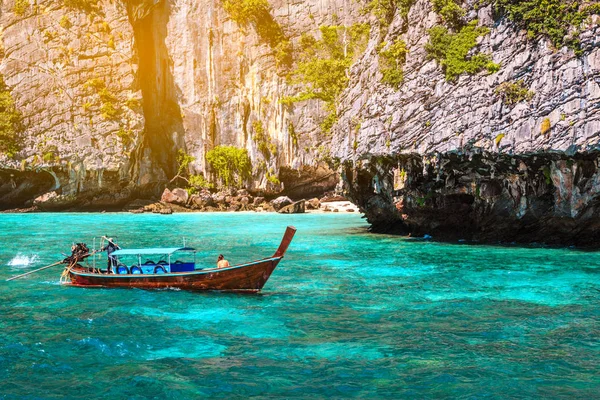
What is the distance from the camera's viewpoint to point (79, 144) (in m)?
70.6

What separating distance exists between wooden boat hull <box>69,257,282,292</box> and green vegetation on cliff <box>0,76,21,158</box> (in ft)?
183

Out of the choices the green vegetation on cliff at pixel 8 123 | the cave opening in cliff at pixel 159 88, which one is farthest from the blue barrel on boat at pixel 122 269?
the cave opening in cliff at pixel 159 88

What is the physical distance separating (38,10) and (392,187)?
5916cm

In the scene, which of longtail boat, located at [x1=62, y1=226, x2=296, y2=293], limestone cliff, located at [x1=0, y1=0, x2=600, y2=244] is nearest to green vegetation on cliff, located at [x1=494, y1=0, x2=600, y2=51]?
limestone cliff, located at [x1=0, y1=0, x2=600, y2=244]

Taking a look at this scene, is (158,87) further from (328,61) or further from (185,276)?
(185,276)

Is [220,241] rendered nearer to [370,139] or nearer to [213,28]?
[370,139]

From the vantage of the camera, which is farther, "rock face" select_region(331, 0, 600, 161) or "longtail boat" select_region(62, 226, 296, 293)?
"rock face" select_region(331, 0, 600, 161)

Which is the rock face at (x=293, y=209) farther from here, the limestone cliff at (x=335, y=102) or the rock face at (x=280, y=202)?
the limestone cliff at (x=335, y=102)

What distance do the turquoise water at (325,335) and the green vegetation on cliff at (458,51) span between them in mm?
11844

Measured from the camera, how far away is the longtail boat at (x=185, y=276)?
17969mm

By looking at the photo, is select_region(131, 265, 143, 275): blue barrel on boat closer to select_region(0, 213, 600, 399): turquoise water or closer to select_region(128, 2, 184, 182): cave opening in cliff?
select_region(0, 213, 600, 399): turquoise water

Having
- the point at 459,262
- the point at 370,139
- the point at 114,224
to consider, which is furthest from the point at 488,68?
the point at 114,224

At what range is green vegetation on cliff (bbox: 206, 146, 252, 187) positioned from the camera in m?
74.0

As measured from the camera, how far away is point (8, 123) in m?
68.1
